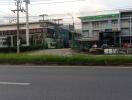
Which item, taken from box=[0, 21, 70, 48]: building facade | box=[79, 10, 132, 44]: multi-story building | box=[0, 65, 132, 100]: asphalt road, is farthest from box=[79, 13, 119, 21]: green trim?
box=[0, 65, 132, 100]: asphalt road

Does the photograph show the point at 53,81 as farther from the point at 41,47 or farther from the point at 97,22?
the point at 97,22

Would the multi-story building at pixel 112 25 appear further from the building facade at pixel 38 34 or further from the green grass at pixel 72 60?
the green grass at pixel 72 60

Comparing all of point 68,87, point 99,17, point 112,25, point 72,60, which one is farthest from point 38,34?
point 68,87

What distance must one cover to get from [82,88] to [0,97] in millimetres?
2481

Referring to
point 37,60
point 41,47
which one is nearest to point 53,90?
point 37,60

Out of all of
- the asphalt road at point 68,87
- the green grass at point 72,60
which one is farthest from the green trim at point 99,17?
the asphalt road at point 68,87

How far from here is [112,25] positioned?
7862cm

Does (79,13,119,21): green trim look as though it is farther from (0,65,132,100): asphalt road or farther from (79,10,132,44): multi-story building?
(0,65,132,100): asphalt road

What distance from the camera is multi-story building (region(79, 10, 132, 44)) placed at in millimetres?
75812

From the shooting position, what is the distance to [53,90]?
367 inches

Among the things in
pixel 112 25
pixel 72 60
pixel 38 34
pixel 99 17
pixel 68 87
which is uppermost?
pixel 99 17

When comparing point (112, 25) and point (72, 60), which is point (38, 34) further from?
point (72, 60)

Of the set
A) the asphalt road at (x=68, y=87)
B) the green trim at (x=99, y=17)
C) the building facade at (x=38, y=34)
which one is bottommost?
the asphalt road at (x=68, y=87)

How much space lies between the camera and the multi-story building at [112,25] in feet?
249
